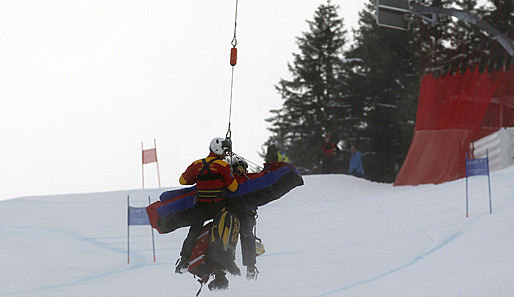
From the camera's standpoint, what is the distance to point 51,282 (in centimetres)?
1323

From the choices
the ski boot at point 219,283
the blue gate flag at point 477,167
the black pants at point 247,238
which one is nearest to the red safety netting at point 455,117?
the blue gate flag at point 477,167

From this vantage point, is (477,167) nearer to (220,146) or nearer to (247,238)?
(247,238)

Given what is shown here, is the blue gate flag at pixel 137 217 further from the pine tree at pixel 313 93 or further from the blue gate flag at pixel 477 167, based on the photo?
the pine tree at pixel 313 93

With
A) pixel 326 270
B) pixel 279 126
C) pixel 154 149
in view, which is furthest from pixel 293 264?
pixel 279 126

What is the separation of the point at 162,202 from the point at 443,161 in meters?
15.5

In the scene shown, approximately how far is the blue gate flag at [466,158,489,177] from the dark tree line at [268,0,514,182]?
2626 cm

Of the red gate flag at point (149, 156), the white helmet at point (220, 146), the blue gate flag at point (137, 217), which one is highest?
the white helmet at point (220, 146)

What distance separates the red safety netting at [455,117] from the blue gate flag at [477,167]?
728 centimetres

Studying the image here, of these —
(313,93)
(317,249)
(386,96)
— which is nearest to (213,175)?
(317,249)

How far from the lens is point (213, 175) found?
9578 millimetres

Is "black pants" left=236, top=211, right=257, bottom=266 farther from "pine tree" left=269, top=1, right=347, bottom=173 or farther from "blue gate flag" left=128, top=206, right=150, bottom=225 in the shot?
"pine tree" left=269, top=1, right=347, bottom=173

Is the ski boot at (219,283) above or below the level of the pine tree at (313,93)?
below

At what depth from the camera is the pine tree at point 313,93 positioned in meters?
47.2

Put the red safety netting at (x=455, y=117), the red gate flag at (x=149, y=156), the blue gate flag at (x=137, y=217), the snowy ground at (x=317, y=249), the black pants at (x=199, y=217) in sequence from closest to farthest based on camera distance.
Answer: the black pants at (x=199, y=217)
the snowy ground at (x=317, y=249)
the blue gate flag at (x=137, y=217)
the red safety netting at (x=455, y=117)
the red gate flag at (x=149, y=156)
